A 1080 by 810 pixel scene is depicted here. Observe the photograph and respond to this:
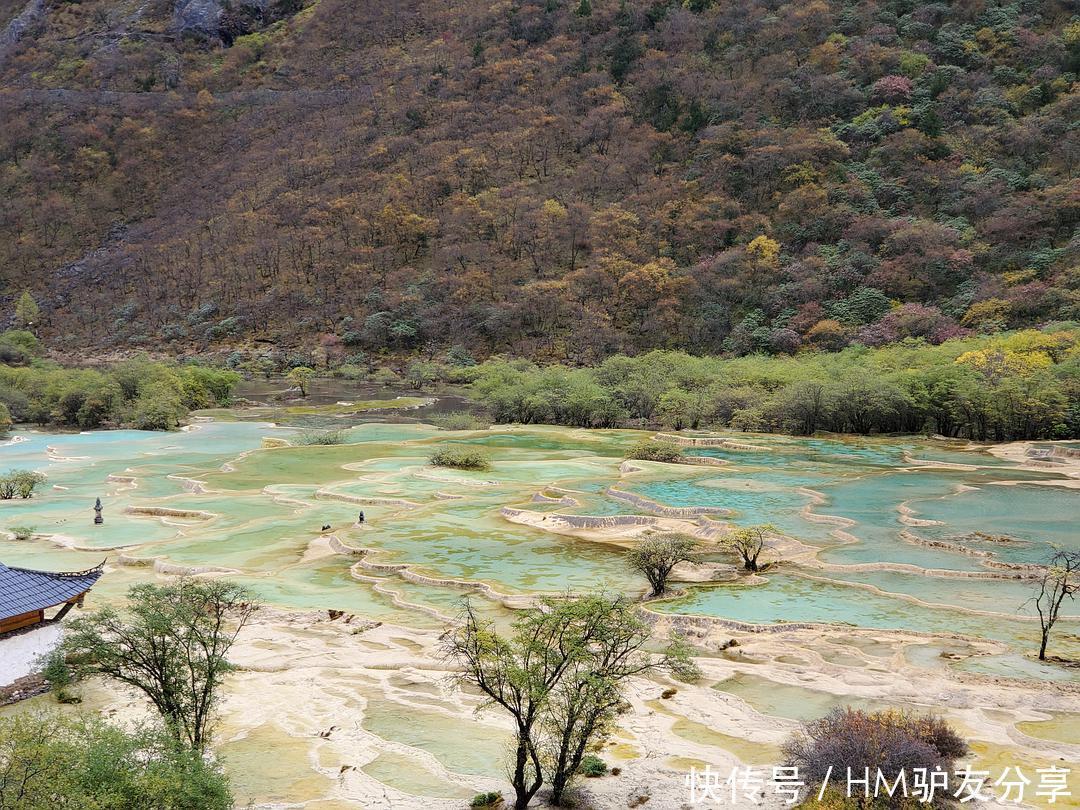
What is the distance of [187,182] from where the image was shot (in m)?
133

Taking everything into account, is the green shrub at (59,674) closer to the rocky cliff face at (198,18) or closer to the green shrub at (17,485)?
the green shrub at (17,485)

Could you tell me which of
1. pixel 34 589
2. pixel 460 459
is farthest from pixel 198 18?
pixel 34 589

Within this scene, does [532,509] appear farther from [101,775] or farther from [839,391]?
[839,391]

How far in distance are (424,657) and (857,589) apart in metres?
11.7

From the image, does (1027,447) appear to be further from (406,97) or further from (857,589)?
(406,97)

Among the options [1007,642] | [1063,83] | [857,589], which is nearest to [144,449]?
[857,589]

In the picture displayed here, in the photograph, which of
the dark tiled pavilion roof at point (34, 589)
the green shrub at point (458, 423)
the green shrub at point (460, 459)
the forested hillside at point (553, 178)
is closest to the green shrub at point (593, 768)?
the dark tiled pavilion roof at point (34, 589)

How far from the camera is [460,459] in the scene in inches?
1636

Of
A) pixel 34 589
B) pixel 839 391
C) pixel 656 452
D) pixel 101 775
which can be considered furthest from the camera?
pixel 839 391

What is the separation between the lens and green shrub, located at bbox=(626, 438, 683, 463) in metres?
42.1

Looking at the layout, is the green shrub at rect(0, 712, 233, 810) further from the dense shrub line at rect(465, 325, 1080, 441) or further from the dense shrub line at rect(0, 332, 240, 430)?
the dense shrub line at rect(0, 332, 240, 430)

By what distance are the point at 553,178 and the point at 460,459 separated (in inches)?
2768

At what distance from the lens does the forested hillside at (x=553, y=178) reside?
2936 inches

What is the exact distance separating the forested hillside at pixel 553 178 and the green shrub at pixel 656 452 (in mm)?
29166
